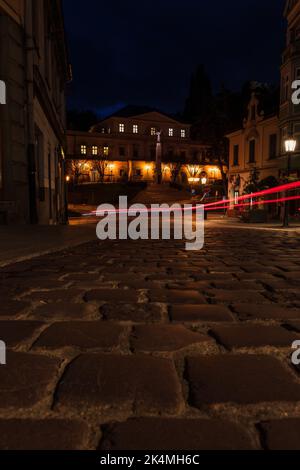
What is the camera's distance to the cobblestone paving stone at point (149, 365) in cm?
149

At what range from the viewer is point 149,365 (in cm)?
211

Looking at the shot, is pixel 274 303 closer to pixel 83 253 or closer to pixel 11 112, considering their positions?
pixel 83 253

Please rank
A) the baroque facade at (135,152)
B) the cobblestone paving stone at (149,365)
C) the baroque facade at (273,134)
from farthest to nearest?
1. the baroque facade at (135,152)
2. the baroque facade at (273,134)
3. the cobblestone paving stone at (149,365)

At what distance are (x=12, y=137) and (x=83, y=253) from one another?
5071mm

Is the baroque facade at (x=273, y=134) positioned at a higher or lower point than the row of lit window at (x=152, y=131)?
lower

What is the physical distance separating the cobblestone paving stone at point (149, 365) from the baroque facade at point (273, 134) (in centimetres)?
1850

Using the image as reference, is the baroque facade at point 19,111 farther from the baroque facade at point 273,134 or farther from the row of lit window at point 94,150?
the row of lit window at point 94,150

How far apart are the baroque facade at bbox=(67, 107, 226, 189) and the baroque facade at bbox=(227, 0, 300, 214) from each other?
2925 cm

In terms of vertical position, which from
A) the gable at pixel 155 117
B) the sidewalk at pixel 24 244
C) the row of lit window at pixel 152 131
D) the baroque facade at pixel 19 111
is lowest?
the sidewalk at pixel 24 244

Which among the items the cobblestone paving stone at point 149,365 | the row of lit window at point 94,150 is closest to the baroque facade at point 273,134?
the cobblestone paving stone at point 149,365

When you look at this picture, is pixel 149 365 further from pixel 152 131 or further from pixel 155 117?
pixel 155 117

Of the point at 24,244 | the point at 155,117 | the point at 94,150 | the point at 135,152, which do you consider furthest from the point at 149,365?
the point at 155,117

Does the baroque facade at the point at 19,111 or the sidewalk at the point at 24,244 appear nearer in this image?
the sidewalk at the point at 24,244

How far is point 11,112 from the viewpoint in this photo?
1066cm
